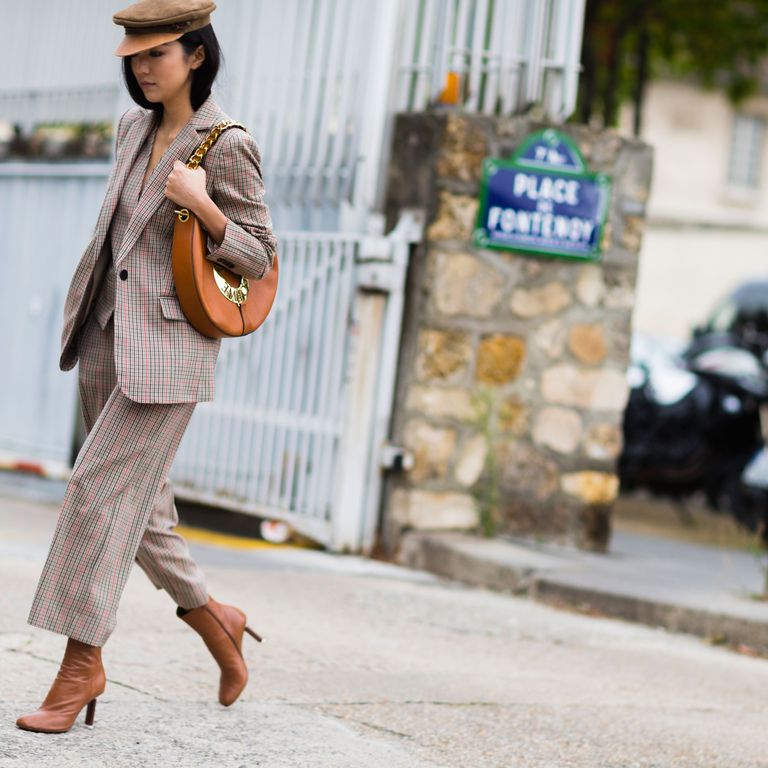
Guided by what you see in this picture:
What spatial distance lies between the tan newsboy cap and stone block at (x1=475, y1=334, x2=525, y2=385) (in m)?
4.44

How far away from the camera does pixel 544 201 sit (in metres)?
8.38

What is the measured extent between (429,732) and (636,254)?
4.67 m

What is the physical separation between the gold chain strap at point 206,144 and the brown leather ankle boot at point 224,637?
3.91ft

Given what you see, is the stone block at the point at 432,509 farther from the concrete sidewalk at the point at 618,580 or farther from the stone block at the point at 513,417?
the stone block at the point at 513,417

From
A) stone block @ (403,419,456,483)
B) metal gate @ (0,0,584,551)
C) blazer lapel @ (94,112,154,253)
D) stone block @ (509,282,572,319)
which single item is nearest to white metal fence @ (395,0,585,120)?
metal gate @ (0,0,584,551)

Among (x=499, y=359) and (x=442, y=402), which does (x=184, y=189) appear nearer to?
(x=442, y=402)

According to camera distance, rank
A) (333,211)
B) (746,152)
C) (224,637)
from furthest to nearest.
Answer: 1. (746,152)
2. (333,211)
3. (224,637)

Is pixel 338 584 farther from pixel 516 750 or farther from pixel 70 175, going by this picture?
pixel 70 175

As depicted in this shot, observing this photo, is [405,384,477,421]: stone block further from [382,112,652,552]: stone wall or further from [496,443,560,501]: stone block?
[496,443,560,501]: stone block

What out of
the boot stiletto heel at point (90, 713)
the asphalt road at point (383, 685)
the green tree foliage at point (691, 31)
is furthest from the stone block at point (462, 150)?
the green tree foliage at point (691, 31)

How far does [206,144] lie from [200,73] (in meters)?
0.20

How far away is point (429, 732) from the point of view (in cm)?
460

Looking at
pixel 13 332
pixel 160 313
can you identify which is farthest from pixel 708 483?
pixel 160 313

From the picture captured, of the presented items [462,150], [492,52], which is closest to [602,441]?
[462,150]
